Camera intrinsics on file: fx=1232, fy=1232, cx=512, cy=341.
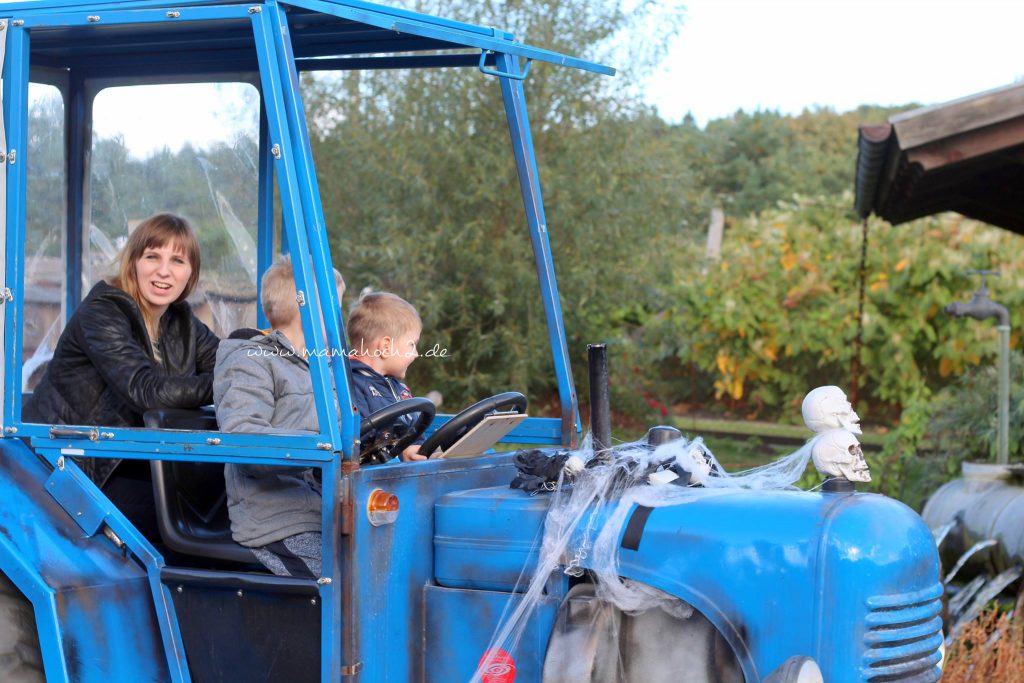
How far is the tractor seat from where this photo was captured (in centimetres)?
318

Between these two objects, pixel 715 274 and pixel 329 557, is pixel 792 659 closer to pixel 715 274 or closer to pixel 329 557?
pixel 329 557

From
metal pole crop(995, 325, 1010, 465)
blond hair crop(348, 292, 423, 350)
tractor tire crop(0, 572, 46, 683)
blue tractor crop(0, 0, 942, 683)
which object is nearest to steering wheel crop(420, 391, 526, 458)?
blue tractor crop(0, 0, 942, 683)

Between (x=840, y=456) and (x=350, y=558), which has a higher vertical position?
(x=840, y=456)

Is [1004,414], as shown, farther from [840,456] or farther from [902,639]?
[902,639]

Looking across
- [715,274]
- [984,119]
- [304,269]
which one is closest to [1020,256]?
[715,274]

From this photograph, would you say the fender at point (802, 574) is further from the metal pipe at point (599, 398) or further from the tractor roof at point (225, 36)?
the tractor roof at point (225, 36)

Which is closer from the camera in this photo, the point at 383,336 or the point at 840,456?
the point at 840,456

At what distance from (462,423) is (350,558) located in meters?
0.56

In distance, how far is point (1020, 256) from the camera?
11.4 m

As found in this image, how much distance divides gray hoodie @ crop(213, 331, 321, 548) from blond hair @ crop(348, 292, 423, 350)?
1.36ft

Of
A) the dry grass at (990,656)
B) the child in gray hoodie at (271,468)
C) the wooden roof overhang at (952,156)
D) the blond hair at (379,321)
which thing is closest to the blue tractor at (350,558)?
the child in gray hoodie at (271,468)

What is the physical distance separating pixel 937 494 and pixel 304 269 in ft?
14.9

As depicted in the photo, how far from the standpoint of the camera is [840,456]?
2.75m

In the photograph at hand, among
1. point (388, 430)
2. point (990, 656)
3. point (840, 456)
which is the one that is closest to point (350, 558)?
point (388, 430)
